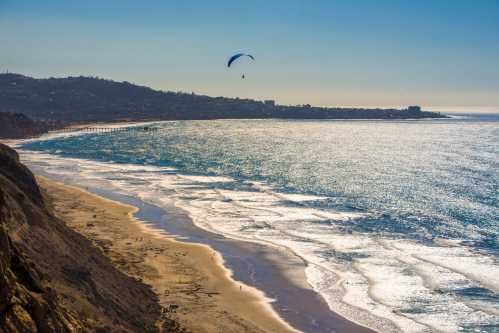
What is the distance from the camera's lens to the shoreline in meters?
20.4

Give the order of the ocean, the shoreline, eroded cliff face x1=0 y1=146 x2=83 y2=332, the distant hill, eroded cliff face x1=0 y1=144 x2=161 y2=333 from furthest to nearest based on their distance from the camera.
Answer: the distant hill
the ocean
the shoreline
eroded cliff face x1=0 y1=144 x2=161 y2=333
eroded cliff face x1=0 y1=146 x2=83 y2=332

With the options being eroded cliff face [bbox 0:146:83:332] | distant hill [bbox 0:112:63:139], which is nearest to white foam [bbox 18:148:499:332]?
eroded cliff face [bbox 0:146:83:332]

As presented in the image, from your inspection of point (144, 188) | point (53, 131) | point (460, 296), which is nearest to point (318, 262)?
point (460, 296)

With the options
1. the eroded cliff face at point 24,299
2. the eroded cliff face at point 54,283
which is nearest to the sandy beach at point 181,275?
the eroded cliff face at point 54,283

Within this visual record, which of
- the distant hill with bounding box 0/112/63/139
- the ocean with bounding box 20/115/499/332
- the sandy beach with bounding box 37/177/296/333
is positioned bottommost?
the ocean with bounding box 20/115/499/332

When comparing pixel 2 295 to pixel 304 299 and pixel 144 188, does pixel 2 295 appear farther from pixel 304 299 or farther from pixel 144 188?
pixel 144 188

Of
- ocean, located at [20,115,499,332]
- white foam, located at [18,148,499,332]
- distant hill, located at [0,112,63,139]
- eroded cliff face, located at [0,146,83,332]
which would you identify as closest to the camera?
eroded cliff face, located at [0,146,83,332]

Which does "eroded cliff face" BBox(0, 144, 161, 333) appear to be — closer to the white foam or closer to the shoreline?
the shoreline

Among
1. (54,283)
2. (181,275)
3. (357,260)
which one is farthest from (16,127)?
(54,283)

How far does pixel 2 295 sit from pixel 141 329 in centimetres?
607

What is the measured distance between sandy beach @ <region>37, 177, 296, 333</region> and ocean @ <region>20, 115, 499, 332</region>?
3.39 metres

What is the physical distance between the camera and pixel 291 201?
4703 centimetres

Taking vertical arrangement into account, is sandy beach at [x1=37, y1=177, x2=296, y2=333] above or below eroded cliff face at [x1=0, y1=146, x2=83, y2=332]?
below

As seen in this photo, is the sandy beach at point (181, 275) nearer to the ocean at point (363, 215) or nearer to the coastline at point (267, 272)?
the coastline at point (267, 272)
